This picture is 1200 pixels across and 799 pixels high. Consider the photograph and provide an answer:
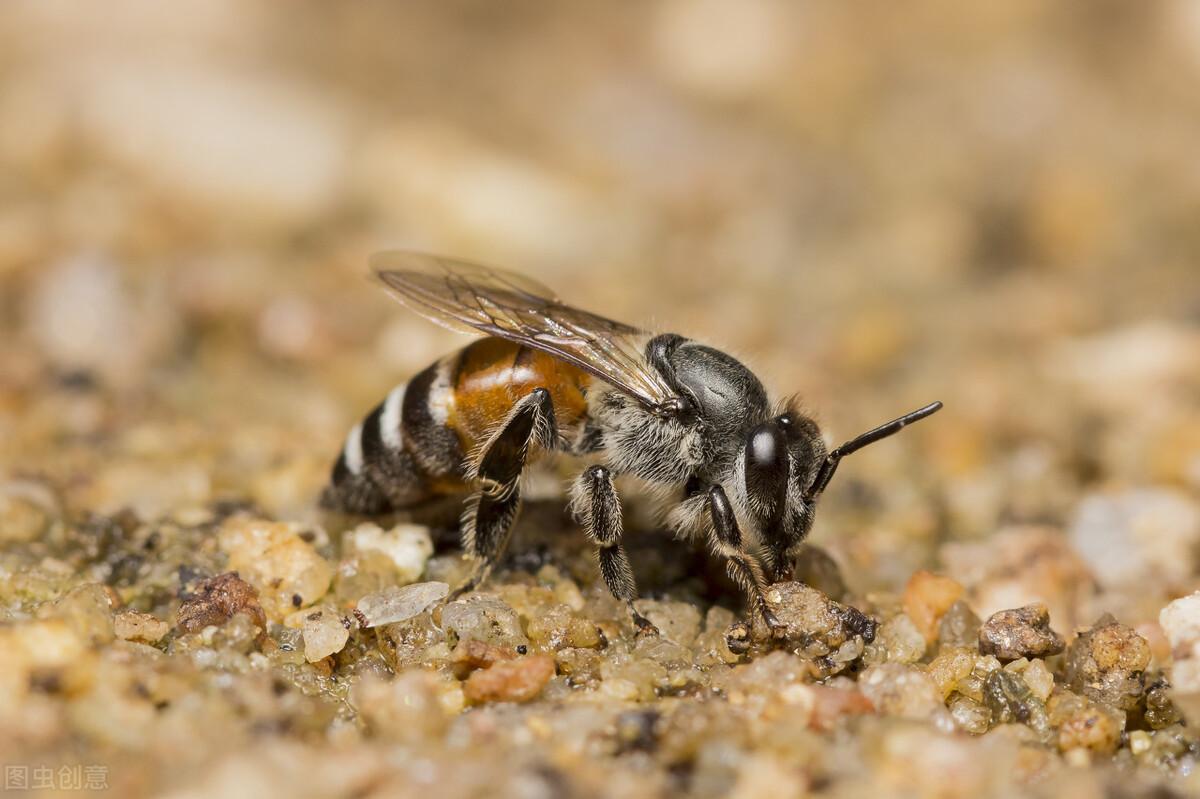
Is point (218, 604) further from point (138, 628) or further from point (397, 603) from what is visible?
point (397, 603)

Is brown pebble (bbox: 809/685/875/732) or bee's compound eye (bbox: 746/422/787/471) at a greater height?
bee's compound eye (bbox: 746/422/787/471)

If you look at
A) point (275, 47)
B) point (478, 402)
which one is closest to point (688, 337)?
point (478, 402)

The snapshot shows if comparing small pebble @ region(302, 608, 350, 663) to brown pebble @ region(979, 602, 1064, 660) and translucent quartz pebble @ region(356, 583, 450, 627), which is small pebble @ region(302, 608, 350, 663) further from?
brown pebble @ region(979, 602, 1064, 660)

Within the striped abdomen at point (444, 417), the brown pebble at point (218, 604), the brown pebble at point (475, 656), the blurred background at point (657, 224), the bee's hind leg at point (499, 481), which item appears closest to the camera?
the brown pebble at point (475, 656)

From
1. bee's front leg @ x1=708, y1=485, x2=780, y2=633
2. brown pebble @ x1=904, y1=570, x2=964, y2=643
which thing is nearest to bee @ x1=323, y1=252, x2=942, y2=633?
bee's front leg @ x1=708, y1=485, x2=780, y2=633

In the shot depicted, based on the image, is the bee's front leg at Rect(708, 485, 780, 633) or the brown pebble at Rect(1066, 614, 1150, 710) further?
the bee's front leg at Rect(708, 485, 780, 633)

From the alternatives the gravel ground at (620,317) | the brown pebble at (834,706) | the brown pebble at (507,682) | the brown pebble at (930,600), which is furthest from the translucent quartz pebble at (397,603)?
the brown pebble at (930,600)

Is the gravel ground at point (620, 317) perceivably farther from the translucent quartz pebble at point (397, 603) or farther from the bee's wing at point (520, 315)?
the bee's wing at point (520, 315)

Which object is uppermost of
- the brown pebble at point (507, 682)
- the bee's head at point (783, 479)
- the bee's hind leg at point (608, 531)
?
the bee's head at point (783, 479)
